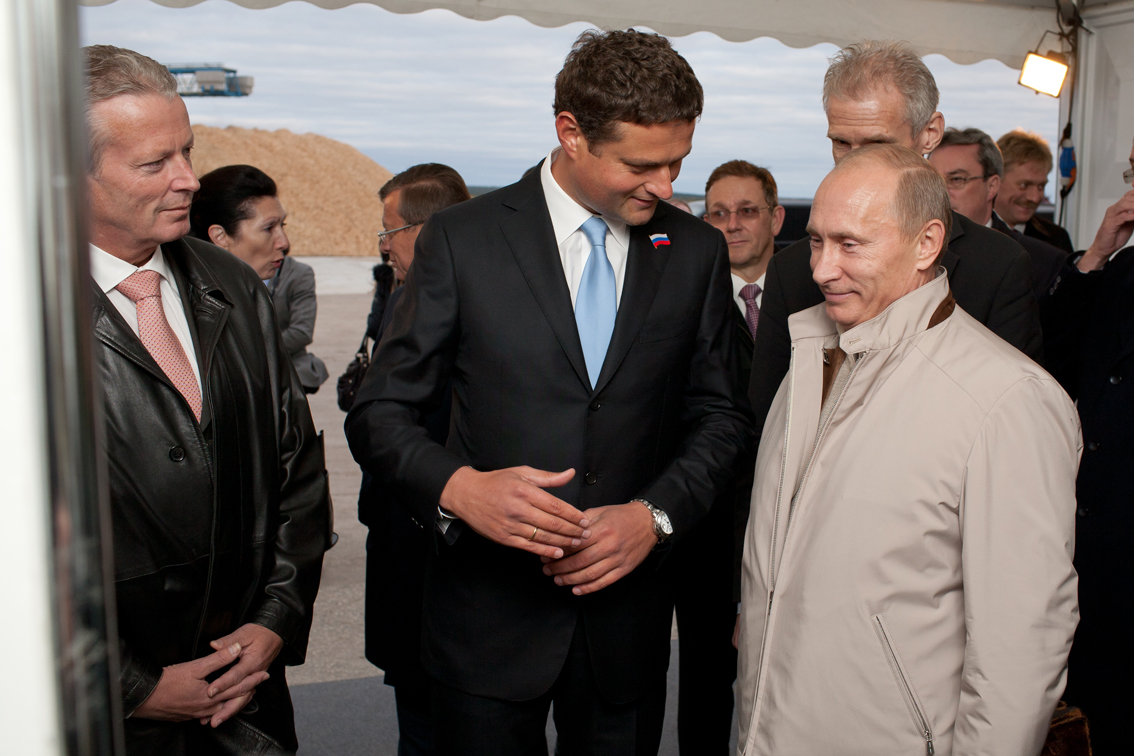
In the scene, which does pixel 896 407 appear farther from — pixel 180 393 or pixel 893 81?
pixel 180 393

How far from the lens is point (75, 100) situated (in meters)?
0.40

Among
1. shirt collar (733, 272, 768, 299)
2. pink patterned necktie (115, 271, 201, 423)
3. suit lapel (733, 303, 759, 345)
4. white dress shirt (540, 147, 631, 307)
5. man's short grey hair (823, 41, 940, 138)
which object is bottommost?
suit lapel (733, 303, 759, 345)

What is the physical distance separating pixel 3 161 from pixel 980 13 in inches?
201

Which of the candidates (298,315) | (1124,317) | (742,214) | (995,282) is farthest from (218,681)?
(298,315)

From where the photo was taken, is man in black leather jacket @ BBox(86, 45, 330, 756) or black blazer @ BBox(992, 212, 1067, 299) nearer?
man in black leather jacket @ BBox(86, 45, 330, 756)

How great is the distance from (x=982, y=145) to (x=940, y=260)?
188cm

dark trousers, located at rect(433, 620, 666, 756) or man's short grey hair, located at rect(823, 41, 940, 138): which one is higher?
man's short grey hair, located at rect(823, 41, 940, 138)

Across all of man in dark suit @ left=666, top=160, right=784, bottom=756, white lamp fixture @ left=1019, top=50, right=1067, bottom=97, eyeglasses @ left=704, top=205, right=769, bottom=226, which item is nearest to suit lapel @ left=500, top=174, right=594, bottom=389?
man in dark suit @ left=666, top=160, right=784, bottom=756

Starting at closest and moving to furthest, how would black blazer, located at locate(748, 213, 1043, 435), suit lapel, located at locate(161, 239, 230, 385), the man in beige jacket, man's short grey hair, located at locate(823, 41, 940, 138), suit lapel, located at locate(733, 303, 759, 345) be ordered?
1. the man in beige jacket
2. suit lapel, located at locate(161, 239, 230, 385)
3. black blazer, located at locate(748, 213, 1043, 435)
4. man's short grey hair, located at locate(823, 41, 940, 138)
5. suit lapel, located at locate(733, 303, 759, 345)

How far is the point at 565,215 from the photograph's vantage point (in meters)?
1.65

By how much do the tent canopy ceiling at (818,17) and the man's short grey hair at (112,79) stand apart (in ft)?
7.95

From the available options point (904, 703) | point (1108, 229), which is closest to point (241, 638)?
point (904, 703)

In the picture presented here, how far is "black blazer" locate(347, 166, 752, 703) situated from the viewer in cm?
155

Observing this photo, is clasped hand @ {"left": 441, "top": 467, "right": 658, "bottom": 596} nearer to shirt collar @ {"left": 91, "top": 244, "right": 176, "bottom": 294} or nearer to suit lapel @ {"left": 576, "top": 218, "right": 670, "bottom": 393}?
suit lapel @ {"left": 576, "top": 218, "right": 670, "bottom": 393}
